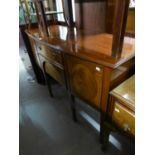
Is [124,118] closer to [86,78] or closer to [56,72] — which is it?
[86,78]

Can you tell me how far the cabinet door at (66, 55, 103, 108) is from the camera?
95cm

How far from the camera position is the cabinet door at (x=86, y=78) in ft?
3.11

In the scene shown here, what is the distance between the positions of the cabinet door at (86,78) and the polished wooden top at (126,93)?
5.1 inches

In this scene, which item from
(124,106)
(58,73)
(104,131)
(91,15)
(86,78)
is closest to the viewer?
(124,106)

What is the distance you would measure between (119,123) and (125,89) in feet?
0.90

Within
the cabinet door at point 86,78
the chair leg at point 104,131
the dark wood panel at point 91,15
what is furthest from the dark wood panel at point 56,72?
the dark wood panel at point 91,15

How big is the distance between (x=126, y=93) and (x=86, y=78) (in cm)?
32

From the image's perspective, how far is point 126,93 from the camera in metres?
0.91

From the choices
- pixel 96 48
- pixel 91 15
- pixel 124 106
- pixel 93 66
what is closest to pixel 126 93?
pixel 124 106

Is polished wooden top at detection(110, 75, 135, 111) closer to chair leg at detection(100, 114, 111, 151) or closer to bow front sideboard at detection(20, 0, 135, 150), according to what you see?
bow front sideboard at detection(20, 0, 135, 150)

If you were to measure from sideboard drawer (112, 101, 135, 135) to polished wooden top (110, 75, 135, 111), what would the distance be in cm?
6

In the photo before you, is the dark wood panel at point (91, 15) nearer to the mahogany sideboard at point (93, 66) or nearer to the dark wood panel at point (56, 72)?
the mahogany sideboard at point (93, 66)

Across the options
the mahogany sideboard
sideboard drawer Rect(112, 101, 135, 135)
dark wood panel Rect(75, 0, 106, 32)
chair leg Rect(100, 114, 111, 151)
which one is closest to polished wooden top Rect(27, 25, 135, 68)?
the mahogany sideboard
